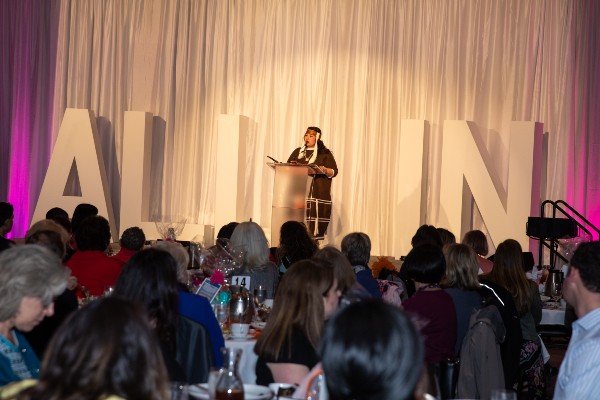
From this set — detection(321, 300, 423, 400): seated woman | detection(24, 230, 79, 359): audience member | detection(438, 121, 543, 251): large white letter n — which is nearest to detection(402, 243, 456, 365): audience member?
detection(24, 230, 79, 359): audience member

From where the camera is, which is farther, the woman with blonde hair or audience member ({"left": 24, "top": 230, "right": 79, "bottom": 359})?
the woman with blonde hair

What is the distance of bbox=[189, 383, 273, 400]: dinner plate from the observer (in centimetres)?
333

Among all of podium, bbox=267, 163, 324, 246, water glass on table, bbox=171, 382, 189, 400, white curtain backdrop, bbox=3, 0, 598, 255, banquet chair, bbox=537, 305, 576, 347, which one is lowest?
banquet chair, bbox=537, 305, 576, 347

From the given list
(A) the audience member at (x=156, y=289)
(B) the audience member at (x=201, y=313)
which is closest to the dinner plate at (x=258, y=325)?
(B) the audience member at (x=201, y=313)

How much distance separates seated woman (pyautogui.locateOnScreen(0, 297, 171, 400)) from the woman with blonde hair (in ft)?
12.2

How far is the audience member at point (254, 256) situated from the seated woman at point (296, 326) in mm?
2936

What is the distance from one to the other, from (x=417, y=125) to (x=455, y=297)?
26.9ft

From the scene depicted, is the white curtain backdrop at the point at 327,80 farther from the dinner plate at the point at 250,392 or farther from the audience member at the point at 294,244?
the dinner plate at the point at 250,392

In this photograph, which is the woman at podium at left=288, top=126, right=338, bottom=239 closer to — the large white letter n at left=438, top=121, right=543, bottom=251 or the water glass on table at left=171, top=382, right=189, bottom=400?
the large white letter n at left=438, top=121, right=543, bottom=251

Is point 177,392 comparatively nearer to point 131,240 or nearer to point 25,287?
point 25,287

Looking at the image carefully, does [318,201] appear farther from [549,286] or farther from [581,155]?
[549,286]

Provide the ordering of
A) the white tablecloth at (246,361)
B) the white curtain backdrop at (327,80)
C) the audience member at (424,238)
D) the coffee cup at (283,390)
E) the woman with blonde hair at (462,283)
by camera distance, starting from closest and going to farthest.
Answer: the coffee cup at (283,390)
the white tablecloth at (246,361)
the woman with blonde hair at (462,283)
the audience member at (424,238)
the white curtain backdrop at (327,80)

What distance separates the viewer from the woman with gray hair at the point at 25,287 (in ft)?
10.2

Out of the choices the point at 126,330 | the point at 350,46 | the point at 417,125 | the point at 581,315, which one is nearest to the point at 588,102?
the point at 417,125
